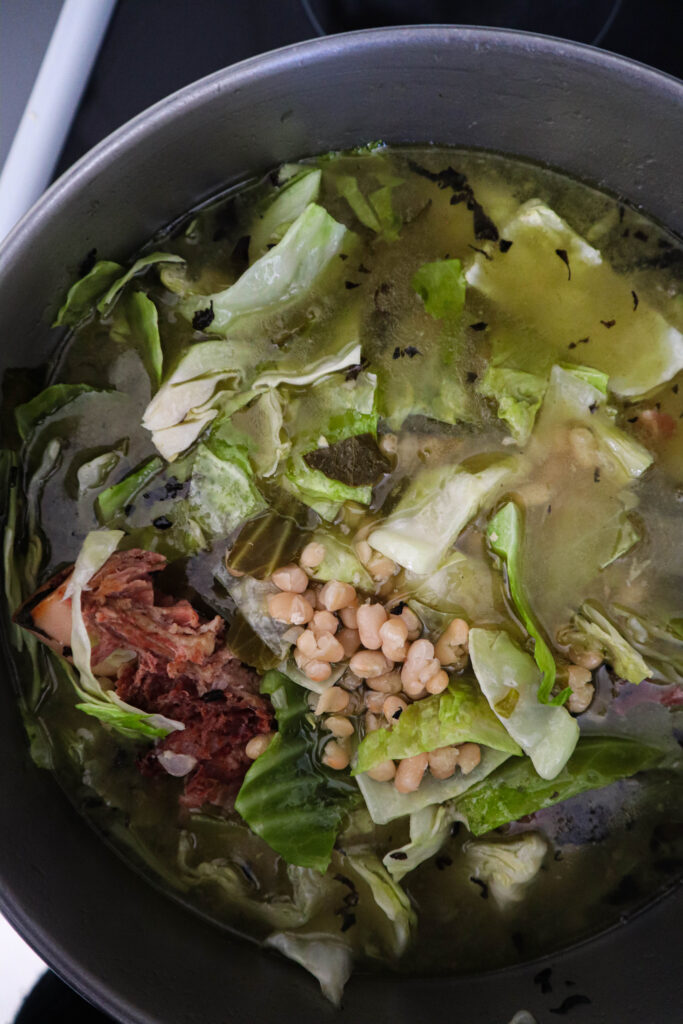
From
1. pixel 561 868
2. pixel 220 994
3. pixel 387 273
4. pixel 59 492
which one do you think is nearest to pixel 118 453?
pixel 59 492

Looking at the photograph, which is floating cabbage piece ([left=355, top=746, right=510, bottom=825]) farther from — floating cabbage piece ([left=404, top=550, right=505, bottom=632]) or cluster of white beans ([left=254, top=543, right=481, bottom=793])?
floating cabbage piece ([left=404, top=550, right=505, bottom=632])

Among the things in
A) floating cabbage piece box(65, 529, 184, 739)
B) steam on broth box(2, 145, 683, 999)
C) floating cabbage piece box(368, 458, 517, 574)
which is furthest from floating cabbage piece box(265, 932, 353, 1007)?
floating cabbage piece box(368, 458, 517, 574)

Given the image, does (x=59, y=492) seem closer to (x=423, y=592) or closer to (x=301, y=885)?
(x=423, y=592)

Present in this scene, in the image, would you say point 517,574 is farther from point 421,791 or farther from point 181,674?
point 181,674

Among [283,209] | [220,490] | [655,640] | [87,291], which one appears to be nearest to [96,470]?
[220,490]

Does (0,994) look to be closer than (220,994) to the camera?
No

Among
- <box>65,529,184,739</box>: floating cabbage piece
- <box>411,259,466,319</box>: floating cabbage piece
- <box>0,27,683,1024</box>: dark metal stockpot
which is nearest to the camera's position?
<box>0,27,683,1024</box>: dark metal stockpot
